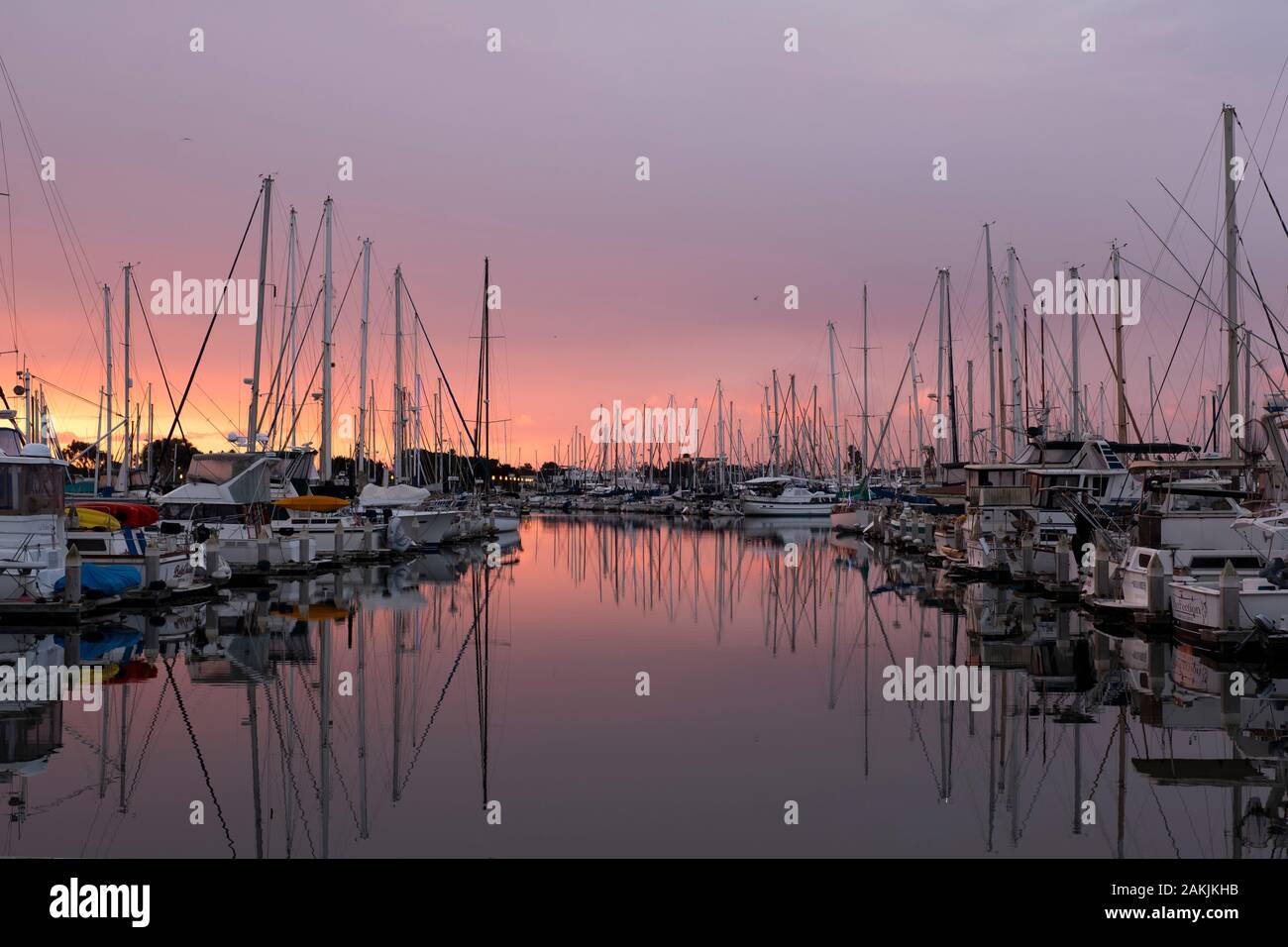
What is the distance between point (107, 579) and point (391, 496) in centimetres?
2780

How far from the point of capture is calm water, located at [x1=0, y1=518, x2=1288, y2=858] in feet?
36.6

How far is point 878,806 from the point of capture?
Answer: 1216cm

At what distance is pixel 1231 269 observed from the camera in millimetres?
30656

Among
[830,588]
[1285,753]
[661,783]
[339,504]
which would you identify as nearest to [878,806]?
[661,783]

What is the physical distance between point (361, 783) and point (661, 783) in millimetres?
3436

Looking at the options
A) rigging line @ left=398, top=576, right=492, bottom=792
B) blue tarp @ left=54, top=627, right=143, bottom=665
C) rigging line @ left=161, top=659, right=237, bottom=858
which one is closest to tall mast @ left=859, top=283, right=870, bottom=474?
rigging line @ left=398, top=576, right=492, bottom=792

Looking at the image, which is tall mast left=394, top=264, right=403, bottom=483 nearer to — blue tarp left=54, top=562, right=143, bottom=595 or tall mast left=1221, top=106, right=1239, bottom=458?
blue tarp left=54, top=562, right=143, bottom=595

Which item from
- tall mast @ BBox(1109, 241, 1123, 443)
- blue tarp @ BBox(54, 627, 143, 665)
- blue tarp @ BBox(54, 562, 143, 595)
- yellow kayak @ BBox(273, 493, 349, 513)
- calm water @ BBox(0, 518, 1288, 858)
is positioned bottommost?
calm water @ BBox(0, 518, 1288, 858)

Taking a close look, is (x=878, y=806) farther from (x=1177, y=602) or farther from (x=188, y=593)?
(x=188, y=593)

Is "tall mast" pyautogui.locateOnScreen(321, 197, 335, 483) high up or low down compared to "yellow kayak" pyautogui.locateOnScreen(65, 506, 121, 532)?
up

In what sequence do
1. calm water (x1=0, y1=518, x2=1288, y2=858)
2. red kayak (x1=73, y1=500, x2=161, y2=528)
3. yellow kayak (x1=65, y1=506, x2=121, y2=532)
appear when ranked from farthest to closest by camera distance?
red kayak (x1=73, y1=500, x2=161, y2=528), yellow kayak (x1=65, y1=506, x2=121, y2=532), calm water (x1=0, y1=518, x2=1288, y2=858)

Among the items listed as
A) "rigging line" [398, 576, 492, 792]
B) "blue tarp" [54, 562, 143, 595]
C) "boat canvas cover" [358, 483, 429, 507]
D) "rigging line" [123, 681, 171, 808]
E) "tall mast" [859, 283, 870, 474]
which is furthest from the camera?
"tall mast" [859, 283, 870, 474]

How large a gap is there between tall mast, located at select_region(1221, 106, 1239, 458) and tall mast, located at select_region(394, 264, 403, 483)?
39.6 metres

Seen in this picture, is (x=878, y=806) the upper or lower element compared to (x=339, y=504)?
lower
